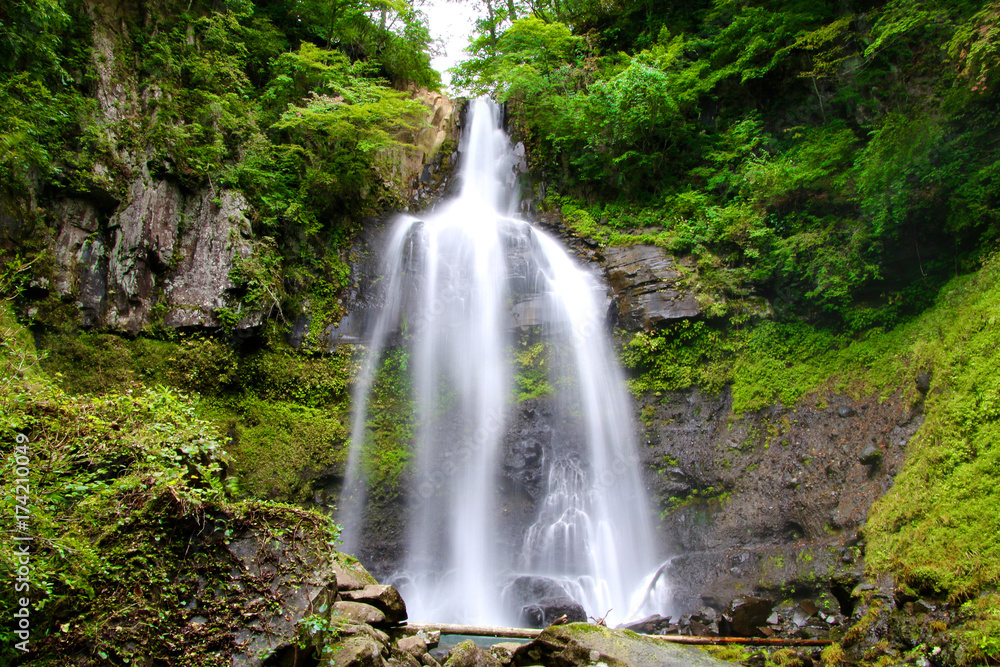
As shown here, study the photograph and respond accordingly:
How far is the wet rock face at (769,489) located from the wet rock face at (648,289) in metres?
1.72

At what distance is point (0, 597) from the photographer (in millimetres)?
2521

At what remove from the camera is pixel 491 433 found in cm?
952

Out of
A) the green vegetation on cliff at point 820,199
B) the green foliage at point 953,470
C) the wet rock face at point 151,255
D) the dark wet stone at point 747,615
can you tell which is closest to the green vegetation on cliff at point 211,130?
the wet rock face at point 151,255

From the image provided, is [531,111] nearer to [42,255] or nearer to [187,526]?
[42,255]

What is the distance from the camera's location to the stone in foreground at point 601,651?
437 cm

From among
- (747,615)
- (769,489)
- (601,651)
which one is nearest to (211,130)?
(601,651)

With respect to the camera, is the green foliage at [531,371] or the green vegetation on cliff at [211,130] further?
the green foliage at [531,371]

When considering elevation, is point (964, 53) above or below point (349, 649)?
above

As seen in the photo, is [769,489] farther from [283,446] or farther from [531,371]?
[283,446]

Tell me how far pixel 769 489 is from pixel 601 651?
5.29 metres

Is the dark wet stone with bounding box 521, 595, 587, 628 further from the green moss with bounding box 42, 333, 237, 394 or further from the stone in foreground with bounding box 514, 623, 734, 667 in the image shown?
the green moss with bounding box 42, 333, 237, 394

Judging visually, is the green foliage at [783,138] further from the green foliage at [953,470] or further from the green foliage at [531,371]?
the green foliage at [531,371]

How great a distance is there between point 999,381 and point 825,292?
370 cm

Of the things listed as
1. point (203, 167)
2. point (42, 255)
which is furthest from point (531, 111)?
point (42, 255)
